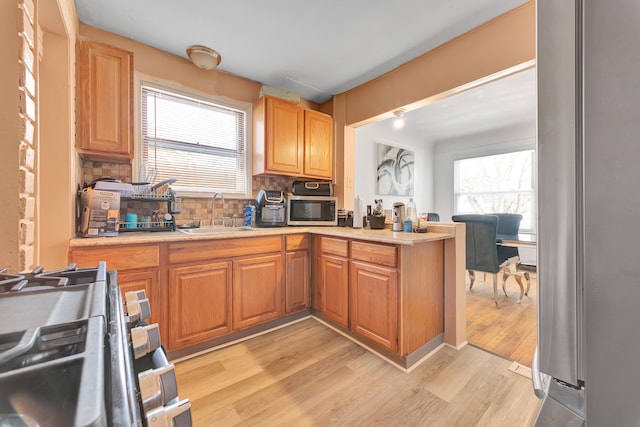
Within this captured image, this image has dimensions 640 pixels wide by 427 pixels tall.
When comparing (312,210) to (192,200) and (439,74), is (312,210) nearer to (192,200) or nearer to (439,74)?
(192,200)

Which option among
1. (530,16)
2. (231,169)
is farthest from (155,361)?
(530,16)

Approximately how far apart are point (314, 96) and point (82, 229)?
2715mm

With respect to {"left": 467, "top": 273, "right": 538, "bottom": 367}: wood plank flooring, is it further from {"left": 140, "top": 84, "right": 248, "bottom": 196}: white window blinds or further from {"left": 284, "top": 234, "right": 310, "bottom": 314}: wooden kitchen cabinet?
{"left": 140, "top": 84, "right": 248, "bottom": 196}: white window blinds

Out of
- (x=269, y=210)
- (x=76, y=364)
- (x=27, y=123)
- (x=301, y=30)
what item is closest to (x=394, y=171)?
(x=269, y=210)

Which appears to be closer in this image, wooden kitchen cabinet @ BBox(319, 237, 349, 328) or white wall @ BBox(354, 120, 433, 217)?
wooden kitchen cabinet @ BBox(319, 237, 349, 328)

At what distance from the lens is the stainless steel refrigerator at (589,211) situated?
1.07 ft

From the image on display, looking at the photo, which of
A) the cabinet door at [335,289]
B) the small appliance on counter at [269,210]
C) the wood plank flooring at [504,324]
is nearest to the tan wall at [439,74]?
the small appliance on counter at [269,210]

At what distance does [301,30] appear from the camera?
82.7 inches

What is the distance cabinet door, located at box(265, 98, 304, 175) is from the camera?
276 centimetres

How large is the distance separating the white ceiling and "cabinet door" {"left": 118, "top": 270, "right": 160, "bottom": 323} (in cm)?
190

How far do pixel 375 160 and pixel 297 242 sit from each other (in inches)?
92.4

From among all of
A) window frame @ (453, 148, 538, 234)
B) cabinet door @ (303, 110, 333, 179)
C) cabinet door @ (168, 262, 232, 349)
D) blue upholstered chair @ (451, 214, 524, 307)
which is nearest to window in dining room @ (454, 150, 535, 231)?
window frame @ (453, 148, 538, 234)

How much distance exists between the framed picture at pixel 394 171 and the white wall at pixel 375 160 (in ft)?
0.29

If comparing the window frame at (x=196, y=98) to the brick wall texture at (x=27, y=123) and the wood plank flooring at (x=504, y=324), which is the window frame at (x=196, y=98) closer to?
the brick wall texture at (x=27, y=123)
